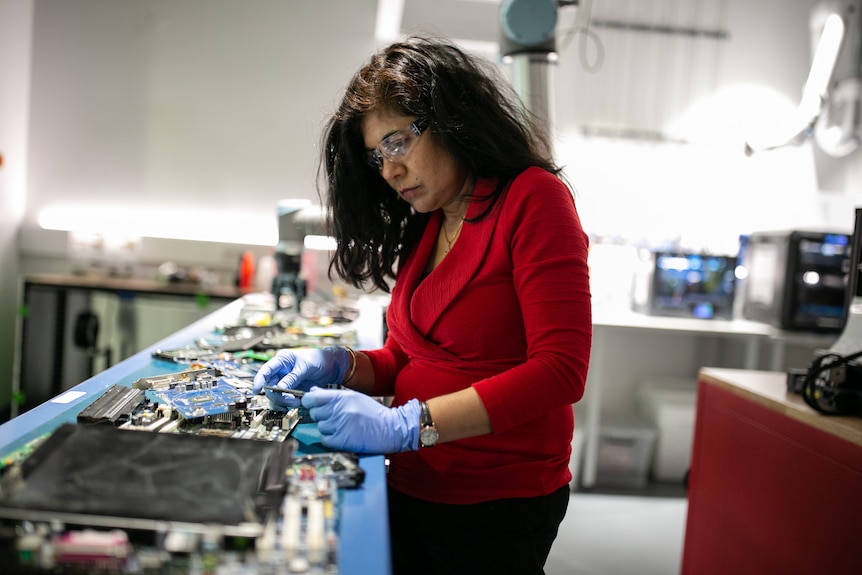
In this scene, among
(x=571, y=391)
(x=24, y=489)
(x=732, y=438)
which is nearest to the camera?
(x=24, y=489)

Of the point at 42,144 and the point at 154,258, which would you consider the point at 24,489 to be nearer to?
the point at 154,258

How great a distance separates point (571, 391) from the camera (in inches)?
40.1

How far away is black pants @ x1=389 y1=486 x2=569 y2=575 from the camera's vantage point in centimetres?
109

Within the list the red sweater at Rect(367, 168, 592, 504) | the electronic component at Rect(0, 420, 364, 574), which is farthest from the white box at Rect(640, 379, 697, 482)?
the electronic component at Rect(0, 420, 364, 574)

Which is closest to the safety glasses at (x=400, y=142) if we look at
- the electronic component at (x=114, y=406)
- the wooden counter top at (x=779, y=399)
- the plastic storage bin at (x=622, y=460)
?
the electronic component at (x=114, y=406)

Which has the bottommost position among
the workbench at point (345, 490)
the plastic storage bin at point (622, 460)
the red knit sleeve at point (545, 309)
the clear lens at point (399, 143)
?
the plastic storage bin at point (622, 460)

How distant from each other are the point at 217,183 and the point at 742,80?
389 cm

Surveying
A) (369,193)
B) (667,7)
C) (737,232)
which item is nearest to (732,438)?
(369,193)

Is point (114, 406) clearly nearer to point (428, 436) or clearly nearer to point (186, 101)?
point (428, 436)

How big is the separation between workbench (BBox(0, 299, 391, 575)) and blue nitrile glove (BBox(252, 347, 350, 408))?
0.22m

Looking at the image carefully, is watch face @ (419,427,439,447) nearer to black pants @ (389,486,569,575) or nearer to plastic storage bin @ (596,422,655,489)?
black pants @ (389,486,569,575)

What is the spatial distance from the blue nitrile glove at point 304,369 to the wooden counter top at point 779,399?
1195mm

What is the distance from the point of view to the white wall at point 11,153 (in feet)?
12.5

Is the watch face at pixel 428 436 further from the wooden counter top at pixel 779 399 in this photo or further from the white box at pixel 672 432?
the white box at pixel 672 432
